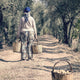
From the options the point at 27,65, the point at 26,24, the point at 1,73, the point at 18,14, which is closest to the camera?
the point at 1,73

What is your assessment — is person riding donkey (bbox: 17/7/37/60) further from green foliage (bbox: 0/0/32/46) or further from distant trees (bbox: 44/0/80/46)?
distant trees (bbox: 44/0/80/46)

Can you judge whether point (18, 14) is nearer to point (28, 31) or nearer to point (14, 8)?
point (14, 8)

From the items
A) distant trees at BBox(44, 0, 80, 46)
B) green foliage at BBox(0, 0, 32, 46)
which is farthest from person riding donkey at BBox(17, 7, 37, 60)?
distant trees at BBox(44, 0, 80, 46)

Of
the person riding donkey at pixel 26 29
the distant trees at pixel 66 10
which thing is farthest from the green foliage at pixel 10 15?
the person riding donkey at pixel 26 29

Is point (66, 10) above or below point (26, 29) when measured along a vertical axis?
above

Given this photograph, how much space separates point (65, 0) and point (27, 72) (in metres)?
9.64

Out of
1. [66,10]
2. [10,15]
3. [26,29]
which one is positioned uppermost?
[66,10]

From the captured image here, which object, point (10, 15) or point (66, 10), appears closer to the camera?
point (10, 15)

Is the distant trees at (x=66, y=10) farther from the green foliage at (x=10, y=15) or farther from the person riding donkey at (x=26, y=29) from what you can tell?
the person riding donkey at (x=26, y=29)

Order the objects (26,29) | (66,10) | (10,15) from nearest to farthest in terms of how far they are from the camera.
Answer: (26,29)
(10,15)
(66,10)

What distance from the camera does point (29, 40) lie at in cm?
803

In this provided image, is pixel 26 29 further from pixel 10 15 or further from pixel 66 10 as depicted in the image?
pixel 66 10

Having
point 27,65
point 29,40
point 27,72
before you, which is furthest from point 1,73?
point 29,40

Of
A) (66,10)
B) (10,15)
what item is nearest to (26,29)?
(10,15)
